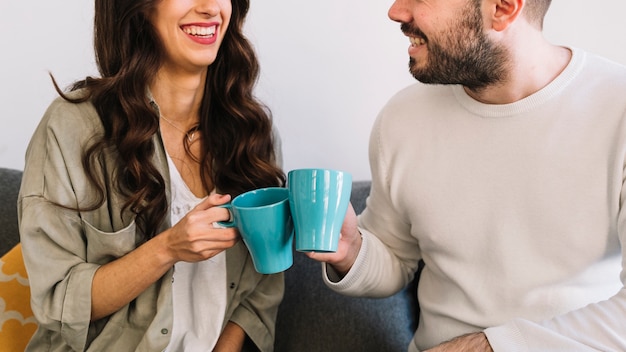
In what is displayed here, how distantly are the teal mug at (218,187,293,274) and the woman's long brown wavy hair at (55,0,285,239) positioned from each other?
26 centimetres

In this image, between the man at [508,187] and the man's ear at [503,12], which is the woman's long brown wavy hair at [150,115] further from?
the man's ear at [503,12]

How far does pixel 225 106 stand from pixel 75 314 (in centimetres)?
53

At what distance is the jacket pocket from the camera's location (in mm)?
1256

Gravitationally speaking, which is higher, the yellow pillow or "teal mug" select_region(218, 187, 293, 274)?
"teal mug" select_region(218, 187, 293, 274)

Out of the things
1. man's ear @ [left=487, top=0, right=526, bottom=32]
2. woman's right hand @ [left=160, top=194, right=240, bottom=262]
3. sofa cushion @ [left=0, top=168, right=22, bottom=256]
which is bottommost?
sofa cushion @ [left=0, top=168, right=22, bottom=256]

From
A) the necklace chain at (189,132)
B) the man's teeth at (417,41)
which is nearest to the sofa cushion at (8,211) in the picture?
the necklace chain at (189,132)

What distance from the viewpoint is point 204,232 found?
3.65 ft

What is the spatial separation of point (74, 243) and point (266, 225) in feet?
1.41

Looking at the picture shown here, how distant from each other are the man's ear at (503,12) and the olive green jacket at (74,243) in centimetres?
69

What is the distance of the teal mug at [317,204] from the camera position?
3.42 feet

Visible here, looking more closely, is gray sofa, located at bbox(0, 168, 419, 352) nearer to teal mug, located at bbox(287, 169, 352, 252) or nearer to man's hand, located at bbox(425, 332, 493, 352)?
man's hand, located at bbox(425, 332, 493, 352)

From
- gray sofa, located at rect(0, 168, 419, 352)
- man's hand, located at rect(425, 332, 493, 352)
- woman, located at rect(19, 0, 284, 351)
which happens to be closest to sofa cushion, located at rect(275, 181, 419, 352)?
gray sofa, located at rect(0, 168, 419, 352)

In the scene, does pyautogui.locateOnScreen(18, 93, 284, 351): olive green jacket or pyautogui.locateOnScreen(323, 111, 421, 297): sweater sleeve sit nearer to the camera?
pyautogui.locateOnScreen(18, 93, 284, 351): olive green jacket

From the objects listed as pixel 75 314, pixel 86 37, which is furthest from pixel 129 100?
pixel 86 37
